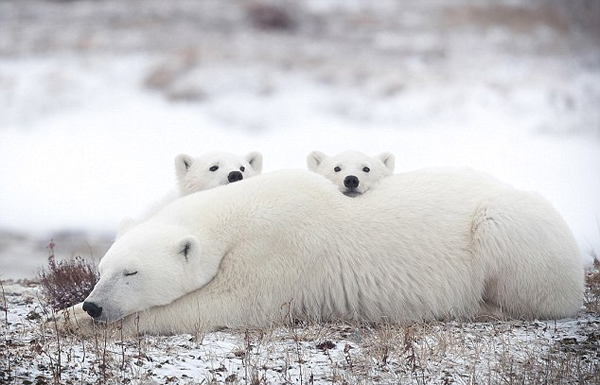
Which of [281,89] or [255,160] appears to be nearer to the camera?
[255,160]

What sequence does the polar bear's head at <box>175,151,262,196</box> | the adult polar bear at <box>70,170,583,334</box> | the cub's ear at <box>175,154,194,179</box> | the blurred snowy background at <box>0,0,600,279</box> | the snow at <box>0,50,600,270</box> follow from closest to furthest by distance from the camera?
1. the adult polar bear at <box>70,170,583,334</box>
2. the polar bear's head at <box>175,151,262,196</box>
3. the cub's ear at <box>175,154,194,179</box>
4. the snow at <box>0,50,600,270</box>
5. the blurred snowy background at <box>0,0,600,279</box>

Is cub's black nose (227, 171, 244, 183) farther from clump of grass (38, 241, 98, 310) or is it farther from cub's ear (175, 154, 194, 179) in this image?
clump of grass (38, 241, 98, 310)

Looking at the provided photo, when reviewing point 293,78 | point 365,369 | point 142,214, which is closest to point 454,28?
point 293,78

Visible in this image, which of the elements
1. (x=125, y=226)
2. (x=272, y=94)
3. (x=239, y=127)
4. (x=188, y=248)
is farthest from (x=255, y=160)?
(x=272, y=94)

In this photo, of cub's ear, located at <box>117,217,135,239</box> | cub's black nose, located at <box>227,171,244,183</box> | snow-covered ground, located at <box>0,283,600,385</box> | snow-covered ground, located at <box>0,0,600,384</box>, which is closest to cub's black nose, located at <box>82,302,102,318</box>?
snow-covered ground, located at <box>0,283,600,385</box>

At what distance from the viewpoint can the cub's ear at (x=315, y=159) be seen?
8125 mm

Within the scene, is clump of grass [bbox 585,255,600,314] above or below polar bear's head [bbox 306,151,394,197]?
below

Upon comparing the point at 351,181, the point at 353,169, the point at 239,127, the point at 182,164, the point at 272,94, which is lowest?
the point at 351,181

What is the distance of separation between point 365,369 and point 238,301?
4.57 feet

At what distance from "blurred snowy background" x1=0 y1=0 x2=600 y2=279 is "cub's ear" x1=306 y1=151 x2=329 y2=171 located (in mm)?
13599

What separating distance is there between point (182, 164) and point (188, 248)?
2.47 metres

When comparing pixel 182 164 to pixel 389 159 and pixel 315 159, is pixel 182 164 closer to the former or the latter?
pixel 315 159

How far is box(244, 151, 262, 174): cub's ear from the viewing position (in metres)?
8.38

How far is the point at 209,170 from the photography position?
781 cm
